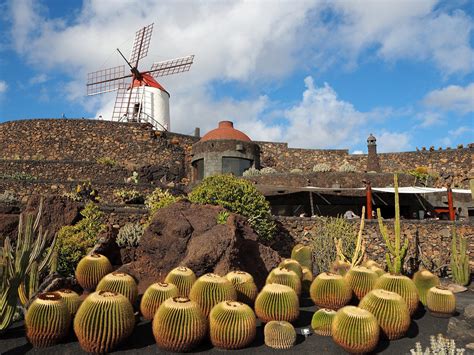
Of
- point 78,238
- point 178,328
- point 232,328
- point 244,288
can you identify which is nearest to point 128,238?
point 78,238

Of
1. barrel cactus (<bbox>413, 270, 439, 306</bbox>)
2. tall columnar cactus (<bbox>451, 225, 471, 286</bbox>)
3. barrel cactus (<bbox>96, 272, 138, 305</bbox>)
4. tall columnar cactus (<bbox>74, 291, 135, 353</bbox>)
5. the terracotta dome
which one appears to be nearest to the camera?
tall columnar cactus (<bbox>74, 291, 135, 353</bbox>)

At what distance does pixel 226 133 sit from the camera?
2278 cm

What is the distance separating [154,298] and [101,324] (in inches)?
42.2

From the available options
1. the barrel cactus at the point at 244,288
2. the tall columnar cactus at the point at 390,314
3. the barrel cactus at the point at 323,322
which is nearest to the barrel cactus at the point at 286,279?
the barrel cactus at the point at 244,288

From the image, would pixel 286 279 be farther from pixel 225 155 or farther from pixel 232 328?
pixel 225 155

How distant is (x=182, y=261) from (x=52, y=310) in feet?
8.71

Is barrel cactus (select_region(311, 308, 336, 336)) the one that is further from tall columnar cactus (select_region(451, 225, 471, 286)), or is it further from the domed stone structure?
the domed stone structure

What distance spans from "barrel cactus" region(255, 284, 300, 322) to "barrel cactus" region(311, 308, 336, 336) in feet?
1.07

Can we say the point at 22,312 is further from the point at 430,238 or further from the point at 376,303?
the point at 430,238

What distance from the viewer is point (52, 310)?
5.45 m

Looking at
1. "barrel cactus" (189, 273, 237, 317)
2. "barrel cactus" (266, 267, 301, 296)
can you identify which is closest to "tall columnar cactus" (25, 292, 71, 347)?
"barrel cactus" (189, 273, 237, 317)

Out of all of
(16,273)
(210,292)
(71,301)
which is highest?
(16,273)

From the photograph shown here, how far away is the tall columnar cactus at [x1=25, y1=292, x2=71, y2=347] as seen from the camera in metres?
5.37

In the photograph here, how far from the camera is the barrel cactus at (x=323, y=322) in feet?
19.2
